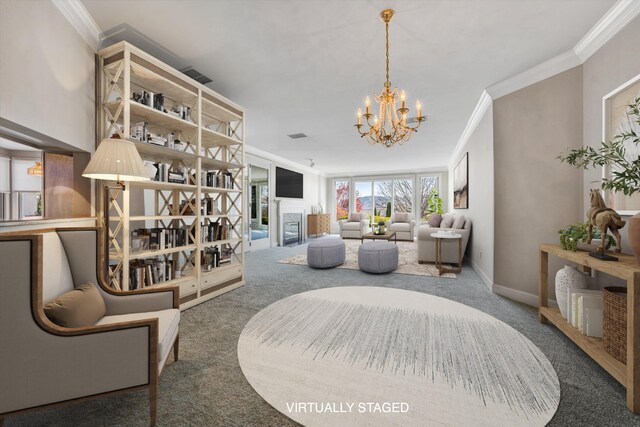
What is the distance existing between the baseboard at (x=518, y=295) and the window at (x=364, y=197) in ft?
24.3

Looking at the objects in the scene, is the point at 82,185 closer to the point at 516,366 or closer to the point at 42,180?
the point at 42,180

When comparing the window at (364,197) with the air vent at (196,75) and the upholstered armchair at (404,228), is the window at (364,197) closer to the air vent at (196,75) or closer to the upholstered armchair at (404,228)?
the upholstered armchair at (404,228)

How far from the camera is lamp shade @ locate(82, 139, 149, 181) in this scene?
168 centimetres

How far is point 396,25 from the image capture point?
6.97 ft

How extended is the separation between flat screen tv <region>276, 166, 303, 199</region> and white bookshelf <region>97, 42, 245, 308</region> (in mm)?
3849

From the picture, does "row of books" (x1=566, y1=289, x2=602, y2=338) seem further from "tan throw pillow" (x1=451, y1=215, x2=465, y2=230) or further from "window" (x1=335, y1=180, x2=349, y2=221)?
"window" (x1=335, y1=180, x2=349, y2=221)

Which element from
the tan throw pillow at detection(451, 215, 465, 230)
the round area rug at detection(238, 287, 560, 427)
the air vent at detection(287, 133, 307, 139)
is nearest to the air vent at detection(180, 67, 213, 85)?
the air vent at detection(287, 133, 307, 139)

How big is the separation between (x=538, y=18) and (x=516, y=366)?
8.74 ft

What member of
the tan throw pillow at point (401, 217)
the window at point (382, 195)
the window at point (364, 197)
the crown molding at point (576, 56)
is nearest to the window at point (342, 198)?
the window at point (364, 197)

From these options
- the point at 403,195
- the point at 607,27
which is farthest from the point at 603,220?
the point at 403,195

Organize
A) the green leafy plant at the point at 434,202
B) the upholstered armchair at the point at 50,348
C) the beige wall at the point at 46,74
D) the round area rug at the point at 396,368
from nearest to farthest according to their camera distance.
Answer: the upholstered armchair at the point at 50,348, the round area rug at the point at 396,368, the beige wall at the point at 46,74, the green leafy plant at the point at 434,202

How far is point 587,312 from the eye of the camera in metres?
1.83

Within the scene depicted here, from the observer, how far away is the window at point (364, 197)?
10.5 meters

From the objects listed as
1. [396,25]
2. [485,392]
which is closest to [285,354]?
[485,392]
